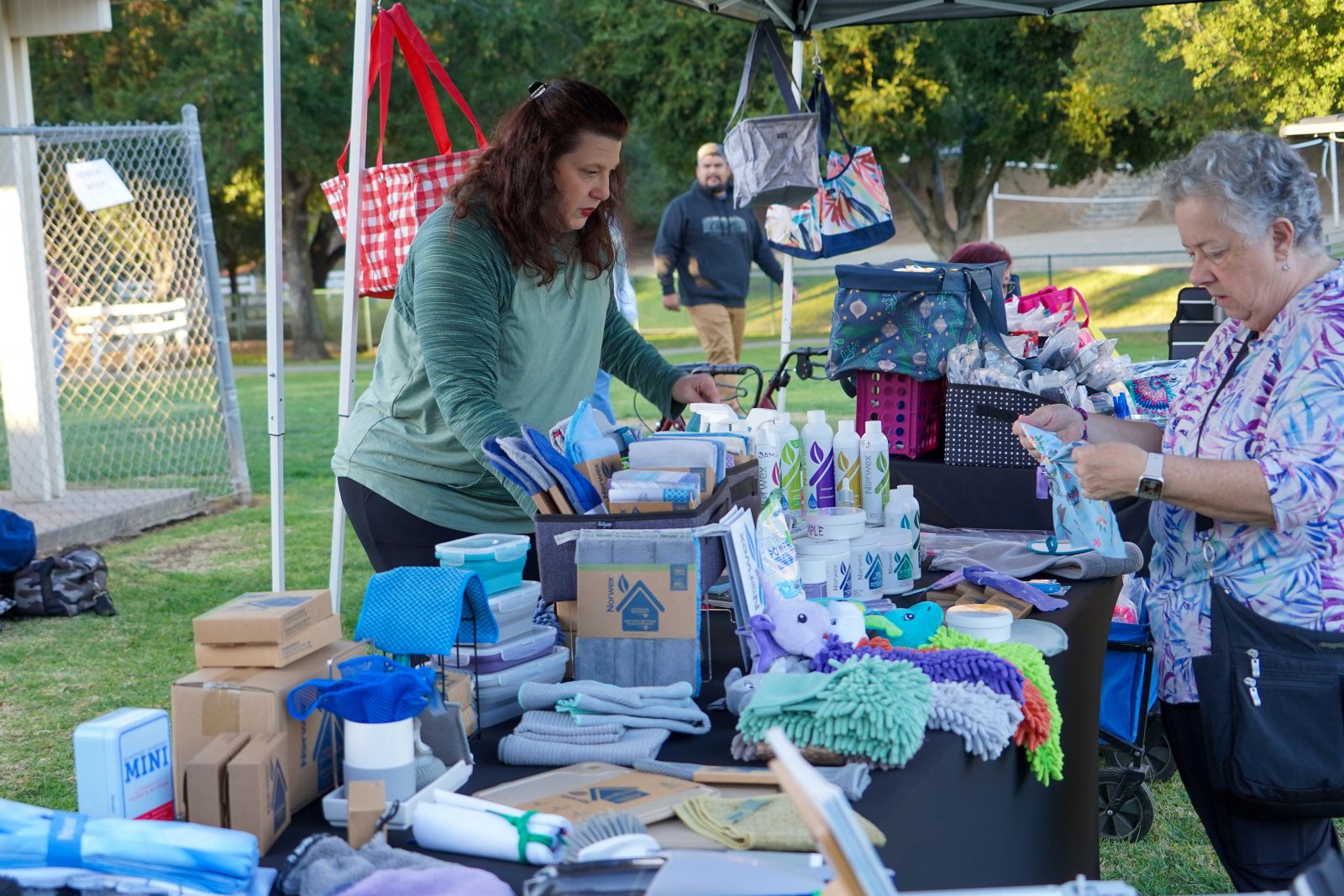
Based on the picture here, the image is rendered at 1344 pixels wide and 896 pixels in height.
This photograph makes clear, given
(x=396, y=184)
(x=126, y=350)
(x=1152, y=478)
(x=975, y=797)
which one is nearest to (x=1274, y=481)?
(x=1152, y=478)

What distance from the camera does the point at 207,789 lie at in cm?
142

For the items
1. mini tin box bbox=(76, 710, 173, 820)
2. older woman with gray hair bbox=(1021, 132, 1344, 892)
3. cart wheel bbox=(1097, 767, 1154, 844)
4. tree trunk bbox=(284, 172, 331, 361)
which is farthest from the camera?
tree trunk bbox=(284, 172, 331, 361)

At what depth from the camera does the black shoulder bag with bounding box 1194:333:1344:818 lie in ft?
6.93

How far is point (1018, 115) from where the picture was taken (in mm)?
19750

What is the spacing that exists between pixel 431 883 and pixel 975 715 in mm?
819

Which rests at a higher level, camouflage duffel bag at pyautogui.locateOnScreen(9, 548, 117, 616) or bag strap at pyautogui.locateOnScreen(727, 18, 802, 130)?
bag strap at pyautogui.locateOnScreen(727, 18, 802, 130)

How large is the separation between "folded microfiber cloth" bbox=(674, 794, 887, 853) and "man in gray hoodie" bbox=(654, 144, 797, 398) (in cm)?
811

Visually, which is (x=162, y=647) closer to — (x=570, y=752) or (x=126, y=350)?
(x=570, y=752)

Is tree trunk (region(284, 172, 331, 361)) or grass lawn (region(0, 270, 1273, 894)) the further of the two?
tree trunk (region(284, 172, 331, 361))

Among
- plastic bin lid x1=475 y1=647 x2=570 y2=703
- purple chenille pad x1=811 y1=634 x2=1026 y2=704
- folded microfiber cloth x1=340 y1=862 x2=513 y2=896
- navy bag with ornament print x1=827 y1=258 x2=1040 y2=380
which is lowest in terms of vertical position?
folded microfiber cloth x1=340 y1=862 x2=513 y2=896

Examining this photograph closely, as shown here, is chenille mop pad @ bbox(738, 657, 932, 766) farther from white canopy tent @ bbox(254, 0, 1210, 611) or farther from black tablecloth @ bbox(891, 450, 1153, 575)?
black tablecloth @ bbox(891, 450, 1153, 575)

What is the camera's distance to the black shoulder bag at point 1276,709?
211cm

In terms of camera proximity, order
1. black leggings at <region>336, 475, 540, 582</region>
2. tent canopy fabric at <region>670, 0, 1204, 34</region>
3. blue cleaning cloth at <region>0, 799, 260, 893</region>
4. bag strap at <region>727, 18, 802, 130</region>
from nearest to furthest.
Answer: blue cleaning cloth at <region>0, 799, 260, 893</region>
black leggings at <region>336, 475, 540, 582</region>
bag strap at <region>727, 18, 802, 130</region>
tent canopy fabric at <region>670, 0, 1204, 34</region>

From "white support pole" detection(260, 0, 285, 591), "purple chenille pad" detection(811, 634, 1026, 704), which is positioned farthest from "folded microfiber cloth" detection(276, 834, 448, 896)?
"white support pole" detection(260, 0, 285, 591)
